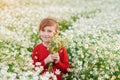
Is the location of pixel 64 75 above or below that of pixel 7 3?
below

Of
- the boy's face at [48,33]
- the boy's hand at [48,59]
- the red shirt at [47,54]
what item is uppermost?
the boy's face at [48,33]

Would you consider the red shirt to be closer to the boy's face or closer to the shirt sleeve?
the shirt sleeve

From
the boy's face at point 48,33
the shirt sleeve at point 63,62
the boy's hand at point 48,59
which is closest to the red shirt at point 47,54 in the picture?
the shirt sleeve at point 63,62

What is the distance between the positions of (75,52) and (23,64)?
5.68ft

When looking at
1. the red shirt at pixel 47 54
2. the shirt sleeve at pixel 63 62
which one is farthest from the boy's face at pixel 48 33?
the shirt sleeve at pixel 63 62

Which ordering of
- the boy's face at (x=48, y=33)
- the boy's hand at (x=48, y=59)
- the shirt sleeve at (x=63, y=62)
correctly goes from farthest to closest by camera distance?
the shirt sleeve at (x=63, y=62) < the boy's face at (x=48, y=33) < the boy's hand at (x=48, y=59)

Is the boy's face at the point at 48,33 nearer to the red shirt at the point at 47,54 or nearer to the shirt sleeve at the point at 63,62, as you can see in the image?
the red shirt at the point at 47,54

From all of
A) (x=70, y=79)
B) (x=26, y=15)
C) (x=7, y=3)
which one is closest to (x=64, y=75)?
(x=70, y=79)

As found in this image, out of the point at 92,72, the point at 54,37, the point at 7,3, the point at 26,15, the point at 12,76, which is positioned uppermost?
the point at 7,3

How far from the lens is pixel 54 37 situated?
598cm

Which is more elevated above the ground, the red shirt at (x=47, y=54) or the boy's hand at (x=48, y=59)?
the red shirt at (x=47, y=54)

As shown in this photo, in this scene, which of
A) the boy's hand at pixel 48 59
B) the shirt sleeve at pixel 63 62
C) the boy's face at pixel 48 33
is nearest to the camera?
the boy's hand at pixel 48 59

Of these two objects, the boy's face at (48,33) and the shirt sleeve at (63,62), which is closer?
the boy's face at (48,33)

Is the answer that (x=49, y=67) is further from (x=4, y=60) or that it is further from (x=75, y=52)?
(x=75, y=52)
